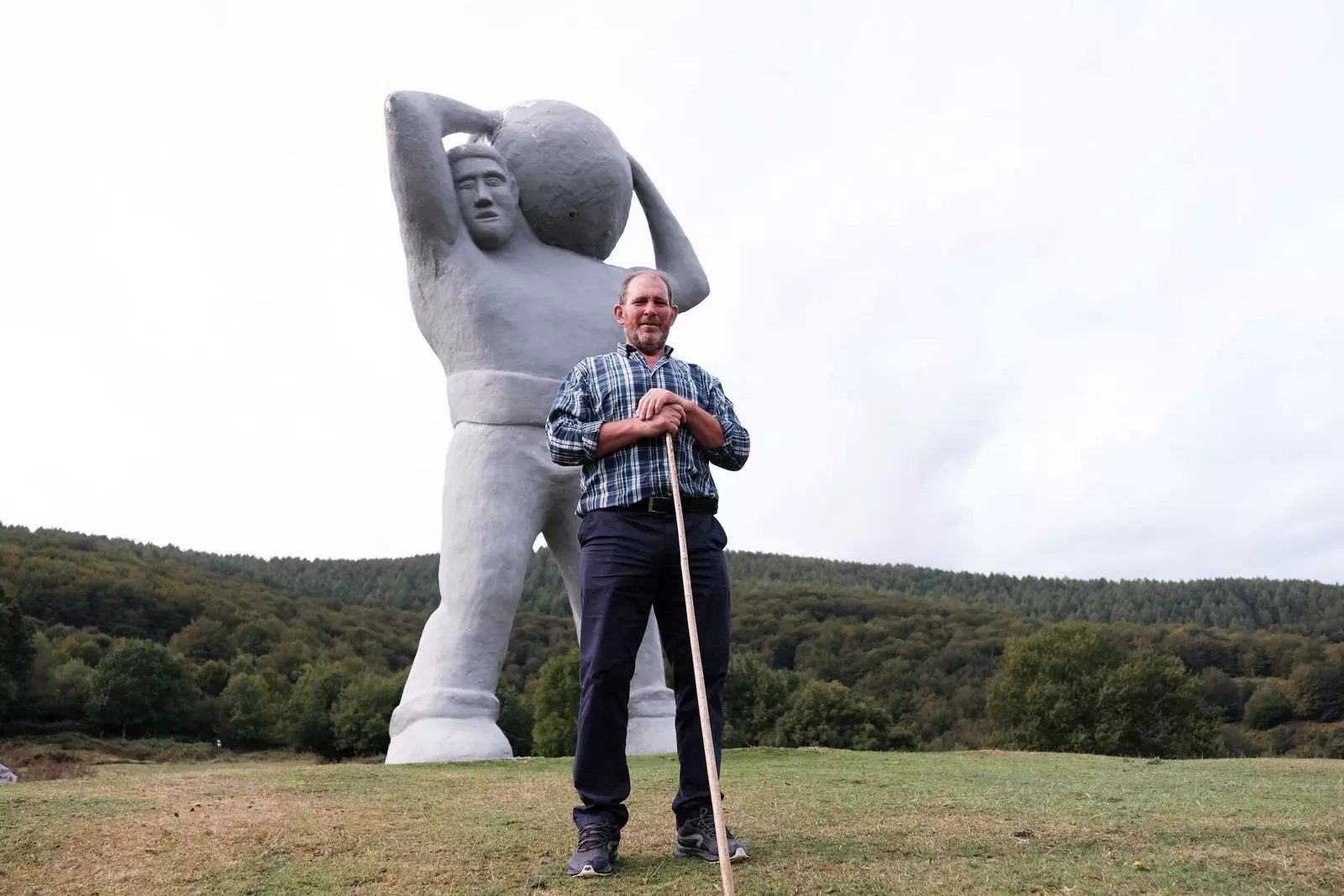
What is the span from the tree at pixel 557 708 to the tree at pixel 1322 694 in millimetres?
20047

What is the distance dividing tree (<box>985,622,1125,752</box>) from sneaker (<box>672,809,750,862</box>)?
22561 millimetres

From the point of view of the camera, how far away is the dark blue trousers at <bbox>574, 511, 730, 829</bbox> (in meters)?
3.01

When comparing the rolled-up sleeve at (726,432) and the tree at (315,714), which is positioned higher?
the rolled-up sleeve at (726,432)

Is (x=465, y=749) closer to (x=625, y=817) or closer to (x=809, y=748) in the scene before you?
(x=809, y=748)

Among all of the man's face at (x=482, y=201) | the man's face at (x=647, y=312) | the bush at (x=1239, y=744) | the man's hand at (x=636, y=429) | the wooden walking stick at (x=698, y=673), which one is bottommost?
the bush at (x=1239, y=744)

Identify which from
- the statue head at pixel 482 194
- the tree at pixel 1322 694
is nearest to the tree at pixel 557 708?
the statue head at pixel 482 194

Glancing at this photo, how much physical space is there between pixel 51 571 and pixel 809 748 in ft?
109

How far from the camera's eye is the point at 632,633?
307cm

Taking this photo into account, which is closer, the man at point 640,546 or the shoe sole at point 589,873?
the shoe sole at point 589,873

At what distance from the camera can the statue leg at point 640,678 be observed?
7.23 meters

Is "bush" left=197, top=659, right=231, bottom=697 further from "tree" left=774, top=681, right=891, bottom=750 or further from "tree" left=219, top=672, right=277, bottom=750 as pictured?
"tree" left=774, top=681, right=891, bottom=750

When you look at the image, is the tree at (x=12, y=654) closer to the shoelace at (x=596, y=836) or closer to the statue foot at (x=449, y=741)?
the statue foot at (x=449, y=741)

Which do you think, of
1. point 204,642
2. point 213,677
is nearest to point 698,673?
point 213,677

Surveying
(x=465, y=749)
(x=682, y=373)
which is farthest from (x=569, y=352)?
(x=682, y=373)
